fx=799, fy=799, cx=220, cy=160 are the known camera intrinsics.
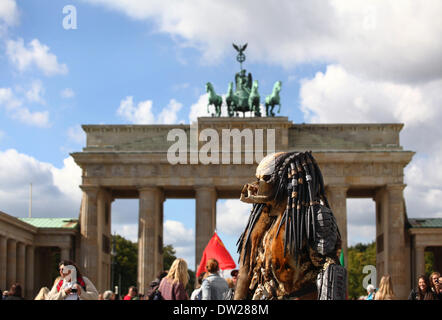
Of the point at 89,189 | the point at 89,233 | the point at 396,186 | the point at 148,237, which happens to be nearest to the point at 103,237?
the point at 89,233

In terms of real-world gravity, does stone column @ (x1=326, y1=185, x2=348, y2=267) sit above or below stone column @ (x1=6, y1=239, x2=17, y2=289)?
above

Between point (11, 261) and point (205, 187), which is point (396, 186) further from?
point (11, 261)

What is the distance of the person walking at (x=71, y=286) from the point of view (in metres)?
11.3

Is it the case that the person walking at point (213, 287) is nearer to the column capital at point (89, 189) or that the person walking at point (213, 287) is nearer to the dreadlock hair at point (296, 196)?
the dreadlock hair at point (296, 196)

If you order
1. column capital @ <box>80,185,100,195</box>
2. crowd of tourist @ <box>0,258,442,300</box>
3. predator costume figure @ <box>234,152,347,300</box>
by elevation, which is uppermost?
column capital @ <box>80,185,100,195</box>

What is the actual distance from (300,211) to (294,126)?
6377cm

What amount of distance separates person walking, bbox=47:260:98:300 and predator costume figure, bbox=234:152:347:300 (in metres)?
4.26

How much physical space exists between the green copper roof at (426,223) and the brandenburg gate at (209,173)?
61.3 inches

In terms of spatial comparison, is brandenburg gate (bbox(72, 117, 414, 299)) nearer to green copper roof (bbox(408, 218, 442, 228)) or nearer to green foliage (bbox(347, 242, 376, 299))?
Answer: green copper roof (bbox(408, 218, 442, 228))

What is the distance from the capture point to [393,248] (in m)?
66.9

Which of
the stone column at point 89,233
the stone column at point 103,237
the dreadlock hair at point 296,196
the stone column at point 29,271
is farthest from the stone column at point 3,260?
the dreadlock hair at point 296,196

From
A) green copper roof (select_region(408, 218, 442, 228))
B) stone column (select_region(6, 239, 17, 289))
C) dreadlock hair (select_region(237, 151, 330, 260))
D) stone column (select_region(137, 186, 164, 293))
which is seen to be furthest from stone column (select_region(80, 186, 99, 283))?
dreadlock hair (select_region(237, 151, 330, 260))

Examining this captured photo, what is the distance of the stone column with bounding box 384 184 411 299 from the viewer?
66625 mm
